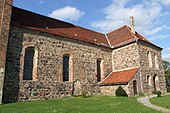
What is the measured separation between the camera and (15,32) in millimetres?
15492

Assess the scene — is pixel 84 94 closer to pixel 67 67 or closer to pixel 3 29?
pixel 67 67

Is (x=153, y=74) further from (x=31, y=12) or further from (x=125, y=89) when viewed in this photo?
(x=31, y=12)

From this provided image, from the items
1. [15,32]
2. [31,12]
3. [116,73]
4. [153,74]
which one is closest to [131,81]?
[116,73]

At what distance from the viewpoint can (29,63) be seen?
16328 mm

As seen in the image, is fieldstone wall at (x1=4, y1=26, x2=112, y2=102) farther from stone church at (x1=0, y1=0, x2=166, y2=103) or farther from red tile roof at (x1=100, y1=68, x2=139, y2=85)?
red tile roof at (x1=100, y1=68, x2=139, y2=85)

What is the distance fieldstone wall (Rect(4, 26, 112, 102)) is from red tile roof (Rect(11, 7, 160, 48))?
0.79 meters

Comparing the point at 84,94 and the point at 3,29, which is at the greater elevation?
the point at 3,29

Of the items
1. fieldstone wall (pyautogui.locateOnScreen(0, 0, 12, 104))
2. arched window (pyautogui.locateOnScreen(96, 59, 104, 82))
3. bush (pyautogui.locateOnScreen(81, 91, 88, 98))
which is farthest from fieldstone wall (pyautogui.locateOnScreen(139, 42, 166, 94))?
fieldstone wall (pyautogui.locateOnScreen(0, 0, 12, 104))

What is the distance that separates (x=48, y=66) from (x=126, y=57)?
10.2 m

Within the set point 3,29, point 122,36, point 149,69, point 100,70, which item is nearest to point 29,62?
point 3,29

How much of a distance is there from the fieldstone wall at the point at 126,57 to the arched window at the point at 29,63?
11.2 m

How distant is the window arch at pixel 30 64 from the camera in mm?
15998

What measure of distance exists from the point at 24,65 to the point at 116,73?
11384 mm

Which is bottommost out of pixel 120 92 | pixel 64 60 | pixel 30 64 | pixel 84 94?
pixel 84 94
